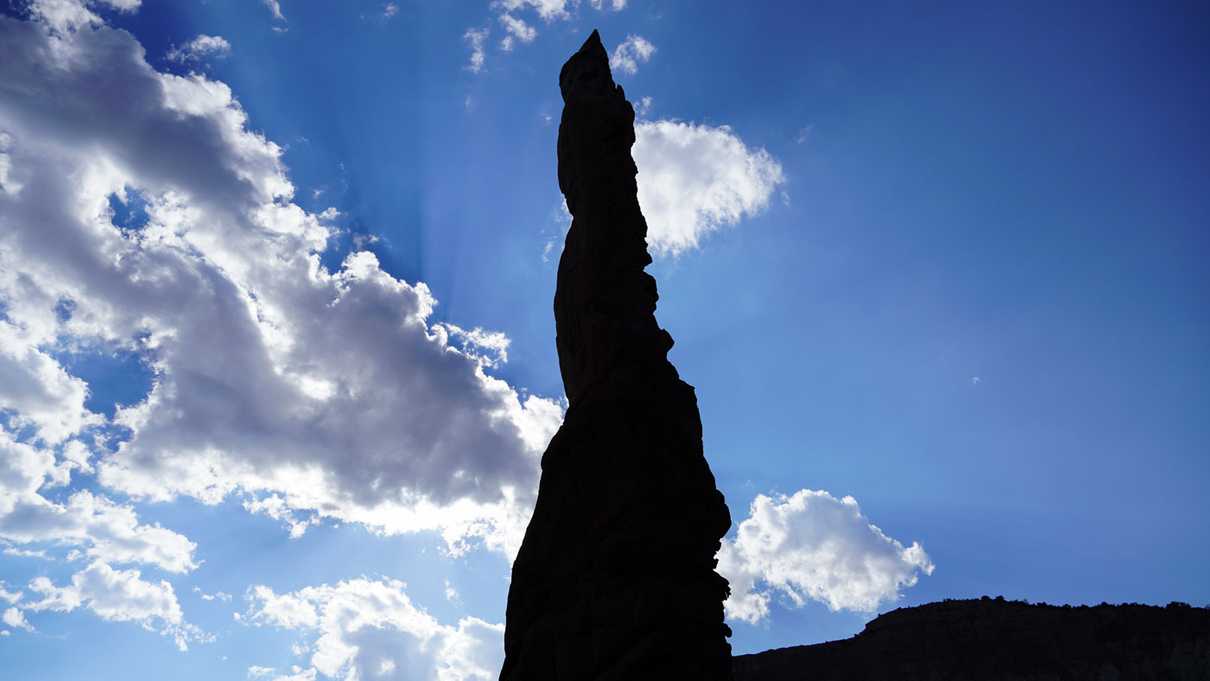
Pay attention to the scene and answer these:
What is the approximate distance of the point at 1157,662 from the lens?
31.4m

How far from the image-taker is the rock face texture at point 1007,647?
111 ft

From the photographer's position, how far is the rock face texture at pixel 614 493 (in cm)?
1501

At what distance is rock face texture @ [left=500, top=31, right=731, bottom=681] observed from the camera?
15.0 meters

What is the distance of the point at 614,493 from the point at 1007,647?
37.1 meters

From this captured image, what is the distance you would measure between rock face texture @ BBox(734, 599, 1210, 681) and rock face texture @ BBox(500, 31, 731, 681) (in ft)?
83.8

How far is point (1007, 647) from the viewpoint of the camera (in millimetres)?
41375

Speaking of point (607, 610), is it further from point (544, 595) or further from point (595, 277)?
point (595, 277)

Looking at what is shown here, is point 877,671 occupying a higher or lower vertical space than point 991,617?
lower

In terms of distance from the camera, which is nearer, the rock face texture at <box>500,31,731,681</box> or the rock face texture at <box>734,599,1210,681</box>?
the rock face texture at <box>500,31,731,681</box>

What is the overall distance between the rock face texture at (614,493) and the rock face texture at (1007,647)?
2555 centimetres

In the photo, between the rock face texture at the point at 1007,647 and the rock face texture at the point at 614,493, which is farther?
the rock face texture at the point at 1007,647

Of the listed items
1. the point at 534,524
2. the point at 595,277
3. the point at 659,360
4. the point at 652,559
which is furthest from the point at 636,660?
the point at 595,277

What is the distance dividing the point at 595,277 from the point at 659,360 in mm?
3242

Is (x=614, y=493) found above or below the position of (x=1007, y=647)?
above
